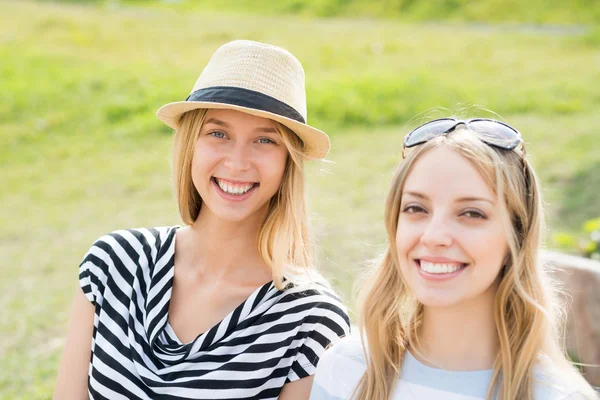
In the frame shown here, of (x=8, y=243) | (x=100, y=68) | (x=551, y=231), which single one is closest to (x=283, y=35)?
(x=100, y=68)

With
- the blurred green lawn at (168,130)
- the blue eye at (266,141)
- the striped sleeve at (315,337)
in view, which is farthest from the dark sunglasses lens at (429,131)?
the blurred green lawn at (168,130)

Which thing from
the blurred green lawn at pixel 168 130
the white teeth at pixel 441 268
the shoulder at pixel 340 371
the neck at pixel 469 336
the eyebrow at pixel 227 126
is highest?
the blurred green lawn at pixel 168 130

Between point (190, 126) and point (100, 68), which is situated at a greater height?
point (100, 68)

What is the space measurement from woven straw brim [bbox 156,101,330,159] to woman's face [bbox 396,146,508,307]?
65 cm

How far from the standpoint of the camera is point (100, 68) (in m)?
13.0

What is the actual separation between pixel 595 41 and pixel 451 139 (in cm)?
1150

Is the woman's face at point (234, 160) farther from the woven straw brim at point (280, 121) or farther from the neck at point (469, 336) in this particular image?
the neck at point (469, 336)

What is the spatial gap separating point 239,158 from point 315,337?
631 mm

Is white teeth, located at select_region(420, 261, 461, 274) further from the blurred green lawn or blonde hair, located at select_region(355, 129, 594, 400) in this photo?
the blurred green lawn

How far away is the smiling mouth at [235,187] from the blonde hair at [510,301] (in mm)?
580

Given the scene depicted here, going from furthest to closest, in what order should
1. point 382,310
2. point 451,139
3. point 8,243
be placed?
point 8,243
point 382,310
point 451,139

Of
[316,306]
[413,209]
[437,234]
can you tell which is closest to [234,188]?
[316,306]

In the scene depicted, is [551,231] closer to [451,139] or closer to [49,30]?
[451,139]

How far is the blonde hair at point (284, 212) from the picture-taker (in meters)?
2.70
